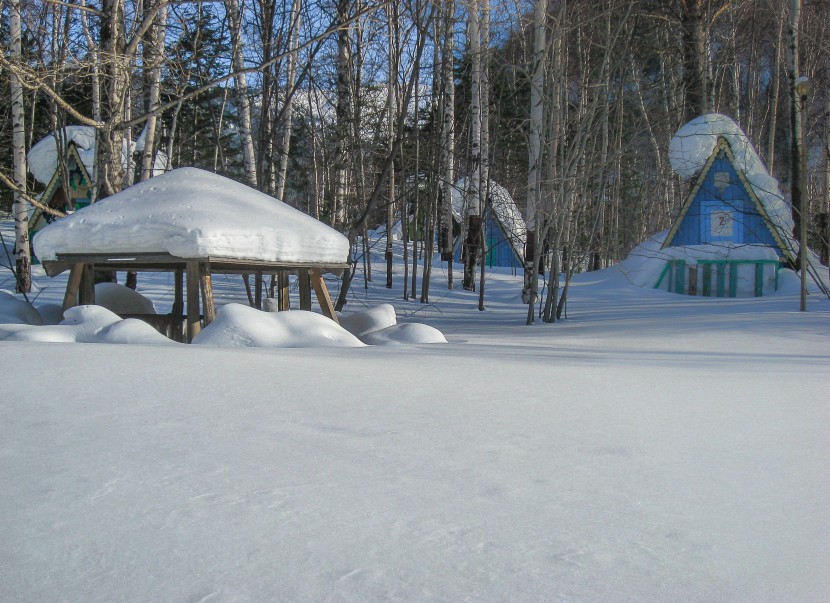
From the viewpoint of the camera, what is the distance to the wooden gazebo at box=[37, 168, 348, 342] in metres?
5.63

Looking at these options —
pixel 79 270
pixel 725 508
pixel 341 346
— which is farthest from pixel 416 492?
pixel 79 270

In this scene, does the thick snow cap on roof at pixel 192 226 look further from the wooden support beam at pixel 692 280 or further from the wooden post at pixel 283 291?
the wooden support beam at pixel 692 280

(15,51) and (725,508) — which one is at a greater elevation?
(15,51)

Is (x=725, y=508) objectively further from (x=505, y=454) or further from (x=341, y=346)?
(x=341, y=346)

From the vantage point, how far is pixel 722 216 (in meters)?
15.2

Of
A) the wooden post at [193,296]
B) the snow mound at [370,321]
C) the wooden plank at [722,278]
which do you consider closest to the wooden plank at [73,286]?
the wooden post at [193,296]

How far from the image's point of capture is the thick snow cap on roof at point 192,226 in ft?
18.4

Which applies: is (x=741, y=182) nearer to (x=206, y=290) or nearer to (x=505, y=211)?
(x=505, y=211)

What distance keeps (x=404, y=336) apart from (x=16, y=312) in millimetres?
3331

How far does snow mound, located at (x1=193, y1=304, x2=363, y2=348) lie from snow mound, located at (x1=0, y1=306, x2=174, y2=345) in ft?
1.03

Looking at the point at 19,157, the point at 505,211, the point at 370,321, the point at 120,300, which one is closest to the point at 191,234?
the point at 370,321

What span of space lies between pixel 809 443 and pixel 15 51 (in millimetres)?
12299

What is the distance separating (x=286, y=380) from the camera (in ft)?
10.8

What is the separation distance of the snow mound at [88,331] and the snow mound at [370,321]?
2.11 m
